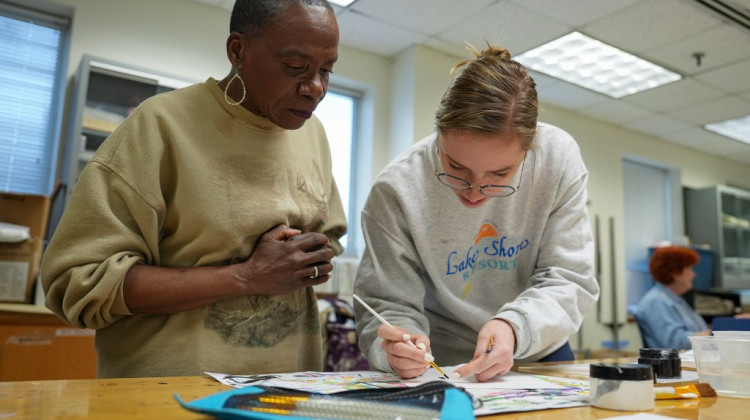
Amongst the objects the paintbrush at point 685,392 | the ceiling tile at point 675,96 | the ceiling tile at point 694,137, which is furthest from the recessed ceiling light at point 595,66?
the paintbrush at point 685,392

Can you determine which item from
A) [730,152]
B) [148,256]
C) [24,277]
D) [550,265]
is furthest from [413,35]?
[730,152]

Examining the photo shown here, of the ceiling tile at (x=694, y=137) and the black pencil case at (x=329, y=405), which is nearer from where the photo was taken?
the black pencil case at (x=329, y=405)

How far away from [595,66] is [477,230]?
11.9 ft

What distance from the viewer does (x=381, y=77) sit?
4.45m

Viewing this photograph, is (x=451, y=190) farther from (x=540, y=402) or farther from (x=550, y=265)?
(x=540, y=402)

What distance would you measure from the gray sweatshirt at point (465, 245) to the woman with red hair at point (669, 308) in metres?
2.76

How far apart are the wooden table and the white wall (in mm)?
2690

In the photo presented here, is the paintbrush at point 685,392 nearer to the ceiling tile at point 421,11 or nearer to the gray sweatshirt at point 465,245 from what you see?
the gray sweatshirt at point 465,245

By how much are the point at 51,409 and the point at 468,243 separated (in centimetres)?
90

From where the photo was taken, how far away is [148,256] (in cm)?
102

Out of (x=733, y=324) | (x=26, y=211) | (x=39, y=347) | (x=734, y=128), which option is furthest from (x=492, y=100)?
(x=734, y=128)

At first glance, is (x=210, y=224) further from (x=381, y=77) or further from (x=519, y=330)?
(x=381, y=77)

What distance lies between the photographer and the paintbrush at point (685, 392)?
903mm

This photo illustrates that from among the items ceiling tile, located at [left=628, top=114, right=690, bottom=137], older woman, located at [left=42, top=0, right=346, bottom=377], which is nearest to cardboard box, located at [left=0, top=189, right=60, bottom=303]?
older woman, located at [left=42, top=0, right=346, bottom=377]
